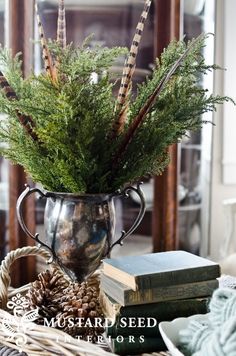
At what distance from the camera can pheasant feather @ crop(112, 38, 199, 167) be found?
0.90 m

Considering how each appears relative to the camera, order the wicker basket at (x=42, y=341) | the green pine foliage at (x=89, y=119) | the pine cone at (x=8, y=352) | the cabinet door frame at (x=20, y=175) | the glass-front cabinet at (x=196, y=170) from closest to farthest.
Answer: the wicker basket at (x=42, y=341), the green pine foliage at (x=89, y=119), the pine cone at (x=8, y=352), the cabinet door frame at (x=20, y=175), the glass-front cabinet at (x=196, y=170)

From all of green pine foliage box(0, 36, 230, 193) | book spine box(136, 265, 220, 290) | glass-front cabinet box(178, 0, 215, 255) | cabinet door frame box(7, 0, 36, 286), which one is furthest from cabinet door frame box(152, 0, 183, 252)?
book spine box(136, 265, 220, 290)

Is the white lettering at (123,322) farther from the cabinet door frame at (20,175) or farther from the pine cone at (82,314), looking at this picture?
the cabinet door frame at (20,175)

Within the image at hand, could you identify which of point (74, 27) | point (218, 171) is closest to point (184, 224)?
point (218, 171)

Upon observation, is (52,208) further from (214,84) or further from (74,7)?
(214,84)

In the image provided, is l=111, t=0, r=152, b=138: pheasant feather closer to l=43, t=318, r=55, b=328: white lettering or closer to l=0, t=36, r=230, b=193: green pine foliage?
l=0, t=36, r=230, b=193: green pine foliage

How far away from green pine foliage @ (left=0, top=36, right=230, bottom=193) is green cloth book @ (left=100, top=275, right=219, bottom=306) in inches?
7.7

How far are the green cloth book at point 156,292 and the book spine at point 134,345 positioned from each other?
2.3 inches

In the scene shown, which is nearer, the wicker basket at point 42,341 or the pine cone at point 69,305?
the wicker basket at point 42,341

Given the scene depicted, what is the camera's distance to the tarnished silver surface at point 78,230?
0.94 m

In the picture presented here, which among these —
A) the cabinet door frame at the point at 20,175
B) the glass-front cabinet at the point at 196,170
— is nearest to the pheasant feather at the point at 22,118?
the cabinet door frame at the point at 20,175

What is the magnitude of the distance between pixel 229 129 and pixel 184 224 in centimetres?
52

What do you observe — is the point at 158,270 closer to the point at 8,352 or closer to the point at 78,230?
A: the point at 78,230

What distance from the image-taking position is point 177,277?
862 mm
